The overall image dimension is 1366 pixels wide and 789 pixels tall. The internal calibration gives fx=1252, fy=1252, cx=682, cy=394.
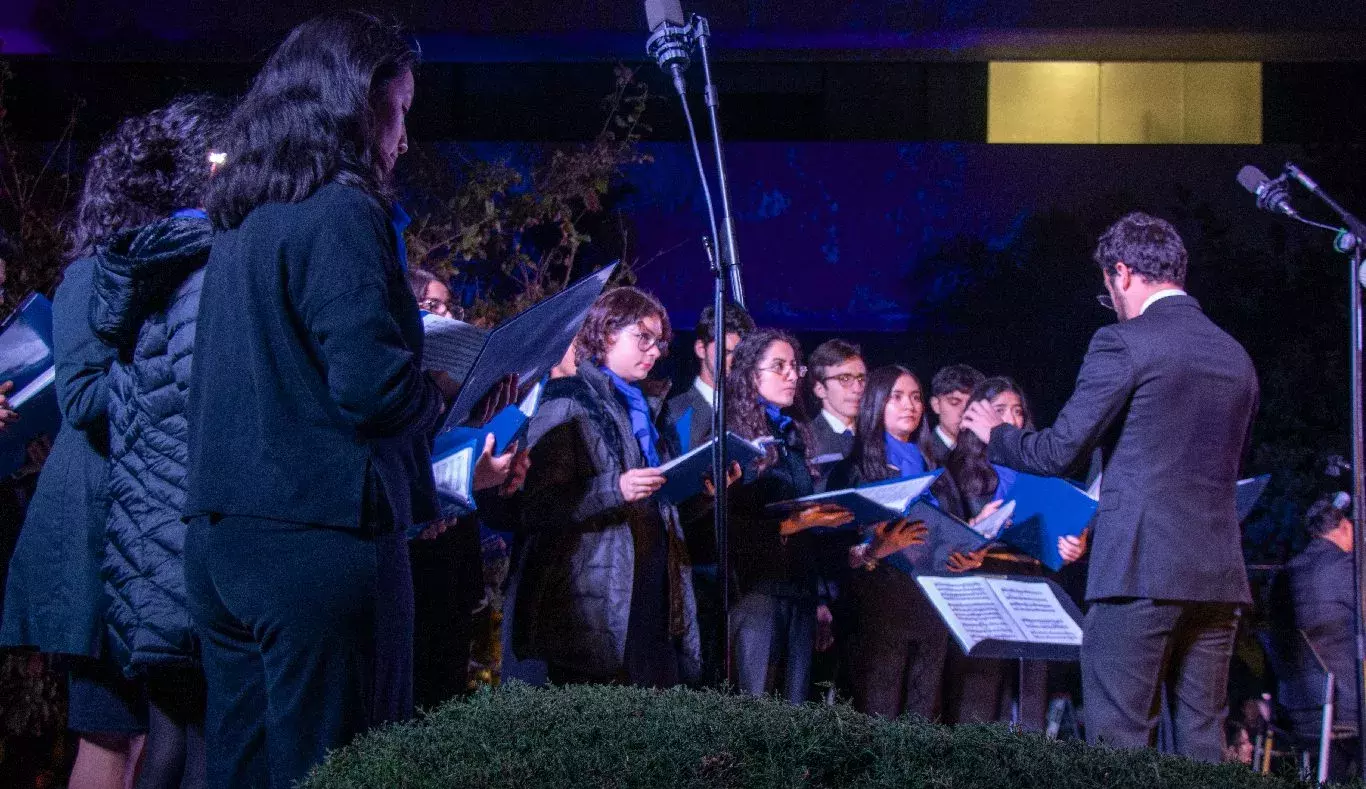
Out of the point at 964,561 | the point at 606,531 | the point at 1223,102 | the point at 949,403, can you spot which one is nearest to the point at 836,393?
the point at 949,403

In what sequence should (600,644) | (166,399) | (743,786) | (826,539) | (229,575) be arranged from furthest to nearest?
1. (826,539)
2. (600,644)
3. (166,399)
4. (229,575)
5. (743,786)

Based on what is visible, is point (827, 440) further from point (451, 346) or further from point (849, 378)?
point (451, 346)

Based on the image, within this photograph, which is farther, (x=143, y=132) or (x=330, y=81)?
(x=143, y=132)

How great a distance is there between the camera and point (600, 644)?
12.1 feet

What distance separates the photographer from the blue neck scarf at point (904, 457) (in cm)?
516

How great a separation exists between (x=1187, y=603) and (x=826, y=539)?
5.42ft

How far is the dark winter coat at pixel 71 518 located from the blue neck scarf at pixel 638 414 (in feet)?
5.77

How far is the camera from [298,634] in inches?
→ 70.2

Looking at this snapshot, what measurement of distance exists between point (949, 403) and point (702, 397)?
4.90 ft

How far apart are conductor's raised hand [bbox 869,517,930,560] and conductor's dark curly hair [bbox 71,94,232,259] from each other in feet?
8.92

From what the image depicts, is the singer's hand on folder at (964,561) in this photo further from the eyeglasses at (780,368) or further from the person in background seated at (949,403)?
the person in background seated at (949,403)

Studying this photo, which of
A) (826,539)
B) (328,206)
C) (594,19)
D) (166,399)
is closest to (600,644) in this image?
(826,539)

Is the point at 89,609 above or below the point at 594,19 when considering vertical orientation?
below

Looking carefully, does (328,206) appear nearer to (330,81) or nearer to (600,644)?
(330,81)
